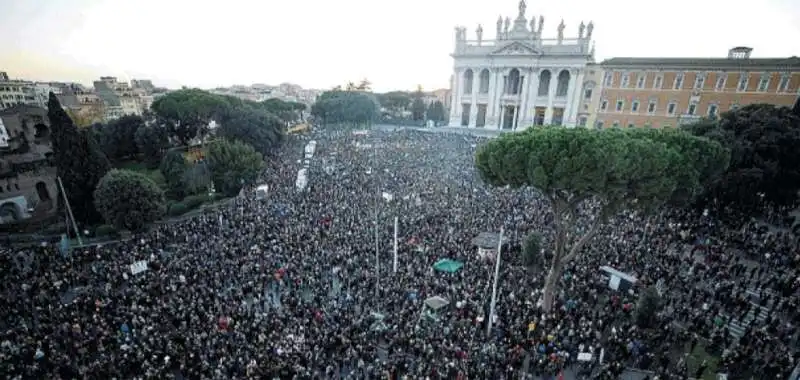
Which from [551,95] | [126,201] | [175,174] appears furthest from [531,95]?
[126,201]

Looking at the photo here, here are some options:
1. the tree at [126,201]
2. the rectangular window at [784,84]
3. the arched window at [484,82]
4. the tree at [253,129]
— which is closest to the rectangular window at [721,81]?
the rectangular window at [784,84]

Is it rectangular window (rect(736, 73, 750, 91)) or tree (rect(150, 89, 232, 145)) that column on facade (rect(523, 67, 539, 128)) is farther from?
tree (rect(150, 89, 232, 145))

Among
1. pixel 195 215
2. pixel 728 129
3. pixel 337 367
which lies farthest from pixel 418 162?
pixel 337 367

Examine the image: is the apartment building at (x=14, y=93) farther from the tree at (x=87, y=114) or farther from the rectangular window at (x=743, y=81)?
the rectangular window at (x=743, y=81)

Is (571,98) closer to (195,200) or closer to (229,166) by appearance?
(229,166)

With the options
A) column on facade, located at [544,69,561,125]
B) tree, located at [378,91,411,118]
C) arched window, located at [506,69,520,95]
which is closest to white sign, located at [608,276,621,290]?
column on facade, located at [544,69,561,125]

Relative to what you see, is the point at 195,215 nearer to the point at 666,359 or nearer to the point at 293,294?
the point at 293,294
